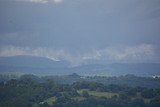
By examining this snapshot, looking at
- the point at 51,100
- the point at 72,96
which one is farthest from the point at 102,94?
the point at 51,100

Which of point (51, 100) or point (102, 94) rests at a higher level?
point (102, 94)

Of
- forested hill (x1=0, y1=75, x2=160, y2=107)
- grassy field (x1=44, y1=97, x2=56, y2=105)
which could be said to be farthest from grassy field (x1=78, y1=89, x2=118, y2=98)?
grassy field (x1=44, y1=97, x2=56, y2=105)

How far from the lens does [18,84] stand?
16625 cm

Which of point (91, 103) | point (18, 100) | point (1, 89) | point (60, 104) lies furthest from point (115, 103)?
point (1, 89)

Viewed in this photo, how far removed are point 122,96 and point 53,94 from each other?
86.8ft

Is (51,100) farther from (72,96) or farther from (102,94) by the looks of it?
(102,94)

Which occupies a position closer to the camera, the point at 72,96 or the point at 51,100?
the point at 51,100

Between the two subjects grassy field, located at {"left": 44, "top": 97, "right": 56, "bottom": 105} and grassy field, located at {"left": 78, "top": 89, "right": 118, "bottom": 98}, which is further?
grassy field, located at {"left": 78, "top": 89, "right": 118, "bottom": 98}

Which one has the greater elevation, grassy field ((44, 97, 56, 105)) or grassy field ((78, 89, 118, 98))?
grassy field ((78, 89, 118, 98))

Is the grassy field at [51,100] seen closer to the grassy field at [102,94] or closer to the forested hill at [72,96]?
the forested hill at [72,96]

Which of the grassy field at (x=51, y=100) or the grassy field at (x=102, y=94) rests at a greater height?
the grassy field at (x=102, y=94)

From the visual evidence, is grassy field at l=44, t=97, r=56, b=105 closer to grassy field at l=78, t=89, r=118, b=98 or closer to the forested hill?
the forested hill

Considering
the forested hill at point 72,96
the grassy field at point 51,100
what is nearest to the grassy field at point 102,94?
the forested hill at point 72,96

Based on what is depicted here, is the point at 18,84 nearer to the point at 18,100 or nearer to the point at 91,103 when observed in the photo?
the point at 18,100
